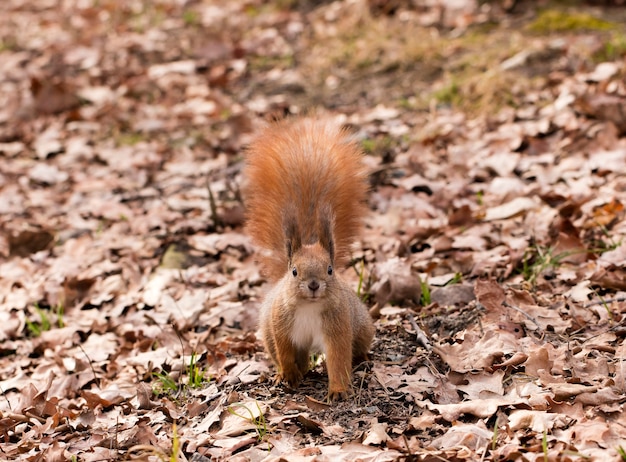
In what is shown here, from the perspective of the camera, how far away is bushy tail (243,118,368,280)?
3504 millimetres

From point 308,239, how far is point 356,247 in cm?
160

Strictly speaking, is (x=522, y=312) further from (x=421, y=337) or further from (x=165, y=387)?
(x=165, y=387)

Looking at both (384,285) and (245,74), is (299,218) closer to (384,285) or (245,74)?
(384,285)

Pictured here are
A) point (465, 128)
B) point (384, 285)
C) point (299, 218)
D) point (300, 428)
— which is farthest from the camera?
point (465, 128)

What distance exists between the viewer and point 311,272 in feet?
10.3

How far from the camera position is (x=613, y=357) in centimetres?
315

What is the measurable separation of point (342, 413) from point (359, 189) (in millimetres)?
1142

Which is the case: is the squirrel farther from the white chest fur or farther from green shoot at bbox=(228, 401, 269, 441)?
green shoot at bbox=(228, 401, 269, 441)

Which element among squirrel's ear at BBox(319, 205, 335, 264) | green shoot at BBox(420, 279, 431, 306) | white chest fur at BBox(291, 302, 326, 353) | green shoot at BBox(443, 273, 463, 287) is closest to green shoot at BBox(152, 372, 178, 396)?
white chest fur at BBox(291, 302, 326, 353)

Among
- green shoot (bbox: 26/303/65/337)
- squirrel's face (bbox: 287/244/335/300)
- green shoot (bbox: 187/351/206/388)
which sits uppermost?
squirrel's face (bbox: 287/244/335/300)

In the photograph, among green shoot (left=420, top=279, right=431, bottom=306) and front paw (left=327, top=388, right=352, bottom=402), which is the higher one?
front paw (left=327, top=388, right=352, bottom=402)

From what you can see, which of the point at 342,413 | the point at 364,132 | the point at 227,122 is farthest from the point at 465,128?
the point at 342,413

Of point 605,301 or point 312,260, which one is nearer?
point 312,260

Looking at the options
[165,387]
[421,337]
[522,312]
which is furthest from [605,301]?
[165,387]
